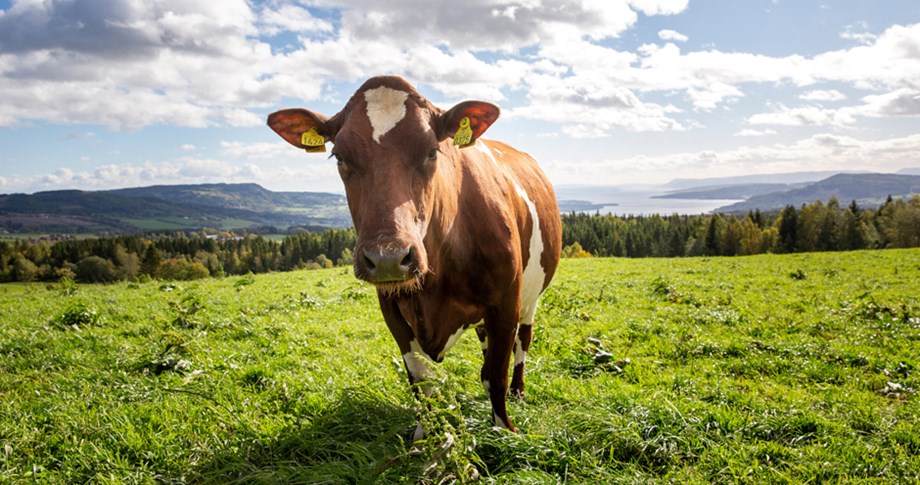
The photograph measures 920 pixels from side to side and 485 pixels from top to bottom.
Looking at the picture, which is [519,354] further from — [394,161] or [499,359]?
[394,161]

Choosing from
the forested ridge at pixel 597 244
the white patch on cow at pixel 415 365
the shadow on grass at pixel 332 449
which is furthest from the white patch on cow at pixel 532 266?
the forested ridge at pixel 597 244

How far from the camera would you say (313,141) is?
4.48 m

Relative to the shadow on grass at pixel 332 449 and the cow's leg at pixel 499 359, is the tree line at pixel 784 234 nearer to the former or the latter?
the cow's leg at pixel 499 359

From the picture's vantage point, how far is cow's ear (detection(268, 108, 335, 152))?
4.35 m

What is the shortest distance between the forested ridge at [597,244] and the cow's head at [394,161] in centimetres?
5052

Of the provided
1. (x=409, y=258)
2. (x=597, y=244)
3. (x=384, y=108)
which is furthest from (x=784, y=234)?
(x=409, y=258)

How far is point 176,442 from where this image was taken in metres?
4.23

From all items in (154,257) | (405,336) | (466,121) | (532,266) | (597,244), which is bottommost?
(154,257)

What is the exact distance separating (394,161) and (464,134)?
3.09ft

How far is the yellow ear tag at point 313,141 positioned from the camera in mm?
4434

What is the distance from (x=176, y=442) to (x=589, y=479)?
351 centimetres

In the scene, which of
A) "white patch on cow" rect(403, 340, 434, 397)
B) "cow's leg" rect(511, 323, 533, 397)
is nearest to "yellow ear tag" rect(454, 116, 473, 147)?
"white patch on cow" rect(403, 340, 434, 397)

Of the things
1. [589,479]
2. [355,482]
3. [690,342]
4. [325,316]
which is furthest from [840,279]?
[355,482]

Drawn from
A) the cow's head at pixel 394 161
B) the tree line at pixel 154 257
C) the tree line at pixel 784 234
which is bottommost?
the tree line at pixel 154 257
